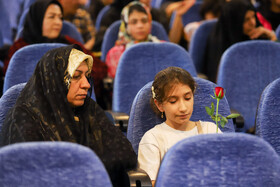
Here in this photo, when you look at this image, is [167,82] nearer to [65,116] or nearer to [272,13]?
[65,116]

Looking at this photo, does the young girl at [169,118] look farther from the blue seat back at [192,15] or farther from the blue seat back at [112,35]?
the blue seat back at [192,15]

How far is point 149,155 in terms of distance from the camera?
1693mm

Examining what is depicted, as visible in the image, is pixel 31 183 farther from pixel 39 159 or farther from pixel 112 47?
pixel 112 47

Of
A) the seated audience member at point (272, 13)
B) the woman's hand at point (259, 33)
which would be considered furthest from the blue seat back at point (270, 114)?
the seated audience member at point (272, 13)

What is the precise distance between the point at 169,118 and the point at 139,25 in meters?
1.41

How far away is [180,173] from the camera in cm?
134

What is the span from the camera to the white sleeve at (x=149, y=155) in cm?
166

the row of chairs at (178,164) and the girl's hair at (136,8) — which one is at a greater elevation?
the girl's hair at (136,8)

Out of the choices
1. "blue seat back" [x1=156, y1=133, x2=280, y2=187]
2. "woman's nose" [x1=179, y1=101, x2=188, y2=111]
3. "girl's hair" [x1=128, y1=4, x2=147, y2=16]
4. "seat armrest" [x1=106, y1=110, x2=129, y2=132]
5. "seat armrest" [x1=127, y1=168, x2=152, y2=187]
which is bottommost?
"seat armrest" [x1=106, y1=110, x2=129, y2=132]

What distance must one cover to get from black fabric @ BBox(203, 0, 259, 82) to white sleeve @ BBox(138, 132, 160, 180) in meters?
1.60

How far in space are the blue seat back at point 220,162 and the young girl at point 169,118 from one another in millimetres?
321

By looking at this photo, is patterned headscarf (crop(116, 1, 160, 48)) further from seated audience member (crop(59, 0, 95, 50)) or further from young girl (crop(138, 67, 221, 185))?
young girl (crop(138, 67, 221, 185))

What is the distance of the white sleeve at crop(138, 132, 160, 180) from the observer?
1658mm

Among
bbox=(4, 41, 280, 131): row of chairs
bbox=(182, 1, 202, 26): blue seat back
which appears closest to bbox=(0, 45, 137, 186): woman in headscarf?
bbox=(4, 41, 280, 131): row of chairs
